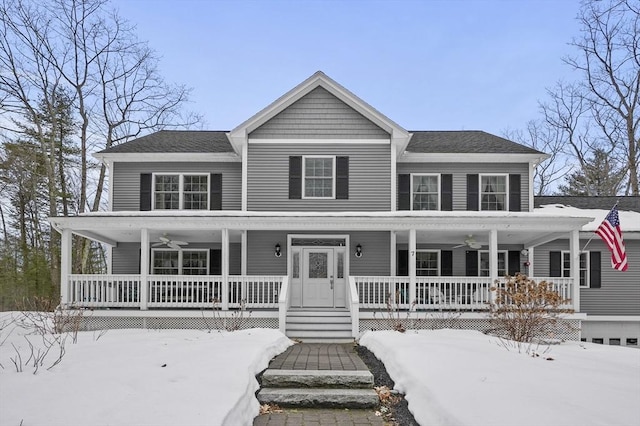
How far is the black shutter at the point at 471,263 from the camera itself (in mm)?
16781

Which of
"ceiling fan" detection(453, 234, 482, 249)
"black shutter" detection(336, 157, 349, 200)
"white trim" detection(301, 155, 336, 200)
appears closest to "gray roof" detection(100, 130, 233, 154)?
"white trim" detection(301, 155, 336, 200)

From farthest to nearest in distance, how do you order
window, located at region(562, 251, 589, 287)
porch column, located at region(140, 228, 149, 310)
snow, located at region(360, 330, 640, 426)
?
window, located at region(562, 251, 589, 287) < porch column, located at region(140, 228, 149, 310) < snow, located at region(360, 330, 640, 426)

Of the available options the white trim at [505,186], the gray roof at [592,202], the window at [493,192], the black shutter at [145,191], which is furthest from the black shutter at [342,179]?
the gray roof at [592,202]

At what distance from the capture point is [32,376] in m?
5.18

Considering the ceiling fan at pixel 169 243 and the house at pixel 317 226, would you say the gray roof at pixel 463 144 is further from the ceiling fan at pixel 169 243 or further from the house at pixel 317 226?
the ceiling fan at pixel 169 243

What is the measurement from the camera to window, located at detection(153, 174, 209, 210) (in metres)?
16.9

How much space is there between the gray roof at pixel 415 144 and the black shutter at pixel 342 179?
2484 millimetres

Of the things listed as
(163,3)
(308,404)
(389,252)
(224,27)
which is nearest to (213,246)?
(389,252)

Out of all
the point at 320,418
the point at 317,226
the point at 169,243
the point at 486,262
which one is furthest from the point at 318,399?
the point at 486,262

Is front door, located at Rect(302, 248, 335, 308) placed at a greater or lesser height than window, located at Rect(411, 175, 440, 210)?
lesser

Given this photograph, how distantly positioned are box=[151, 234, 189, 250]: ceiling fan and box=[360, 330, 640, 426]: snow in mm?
9002

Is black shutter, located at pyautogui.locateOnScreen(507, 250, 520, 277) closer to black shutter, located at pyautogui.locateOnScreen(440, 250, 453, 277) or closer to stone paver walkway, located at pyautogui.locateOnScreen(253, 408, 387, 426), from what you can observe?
black shutter, located at pyautogui.locateOnScreen(440, 250, 453, 277)

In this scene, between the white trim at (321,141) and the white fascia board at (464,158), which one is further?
the white fascia board at (464,158)

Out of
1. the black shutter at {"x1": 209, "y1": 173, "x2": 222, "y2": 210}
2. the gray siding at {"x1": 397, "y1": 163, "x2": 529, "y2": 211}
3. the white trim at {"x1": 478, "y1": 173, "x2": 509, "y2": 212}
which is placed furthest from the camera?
the gray siding at {"x1": 397, "y1": 163, "x2": 529, "y2": 211}
